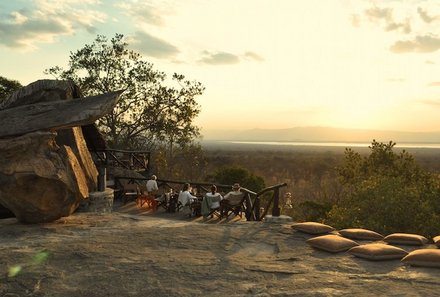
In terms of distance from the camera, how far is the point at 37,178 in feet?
31.2

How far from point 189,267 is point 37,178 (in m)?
4.80

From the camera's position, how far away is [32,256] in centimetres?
720

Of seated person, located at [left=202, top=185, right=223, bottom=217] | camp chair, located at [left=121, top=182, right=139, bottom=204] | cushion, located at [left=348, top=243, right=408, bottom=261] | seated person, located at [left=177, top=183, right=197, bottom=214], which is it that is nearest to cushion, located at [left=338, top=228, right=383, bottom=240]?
cushion, located at [left=348, top=243, right=408, bottom=261]

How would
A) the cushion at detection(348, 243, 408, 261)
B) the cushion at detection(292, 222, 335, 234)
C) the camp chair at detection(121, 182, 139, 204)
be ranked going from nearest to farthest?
1. the cushion at detection(348, 243, 408, 261)
2. the cushion at detection(292, 222, 335, 234)
3. the camp chair at detection(121, 182, 139, 204)

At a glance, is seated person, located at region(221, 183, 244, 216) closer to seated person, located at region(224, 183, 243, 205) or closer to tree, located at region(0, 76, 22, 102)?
seated person, located at region(224, 183, 243, 205)

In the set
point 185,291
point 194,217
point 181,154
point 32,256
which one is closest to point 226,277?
point 185,291

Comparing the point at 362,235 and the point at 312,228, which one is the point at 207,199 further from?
the point at 362,235

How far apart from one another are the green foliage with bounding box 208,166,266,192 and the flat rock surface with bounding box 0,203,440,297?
15.5 m

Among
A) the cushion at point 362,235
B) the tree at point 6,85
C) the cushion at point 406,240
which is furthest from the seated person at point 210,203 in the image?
the tree at point 6,85

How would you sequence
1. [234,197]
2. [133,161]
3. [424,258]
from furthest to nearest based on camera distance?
[133,161] → [234,197] → [424,258]

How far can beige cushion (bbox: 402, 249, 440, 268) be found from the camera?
6.52 metres

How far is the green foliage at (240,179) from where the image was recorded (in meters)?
24.9

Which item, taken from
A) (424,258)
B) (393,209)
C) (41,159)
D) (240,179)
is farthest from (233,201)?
(240,179)

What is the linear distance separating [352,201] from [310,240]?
285 inches
